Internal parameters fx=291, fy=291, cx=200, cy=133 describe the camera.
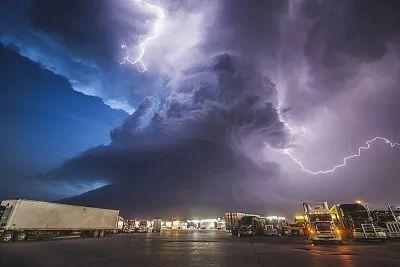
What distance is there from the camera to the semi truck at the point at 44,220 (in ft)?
92.2

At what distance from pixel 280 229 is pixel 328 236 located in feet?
114

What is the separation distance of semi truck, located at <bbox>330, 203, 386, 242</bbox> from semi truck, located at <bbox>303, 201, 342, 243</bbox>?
4.85 ft

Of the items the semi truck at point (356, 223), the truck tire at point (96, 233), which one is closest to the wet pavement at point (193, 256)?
the semi truck at point (356, 223)

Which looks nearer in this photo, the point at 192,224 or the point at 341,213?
the point at 341,213

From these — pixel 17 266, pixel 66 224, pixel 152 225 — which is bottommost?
pixel 17 266

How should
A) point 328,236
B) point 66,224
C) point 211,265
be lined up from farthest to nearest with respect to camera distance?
point 66,224
point 328,236
point 211,265

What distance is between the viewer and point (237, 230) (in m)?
48.3

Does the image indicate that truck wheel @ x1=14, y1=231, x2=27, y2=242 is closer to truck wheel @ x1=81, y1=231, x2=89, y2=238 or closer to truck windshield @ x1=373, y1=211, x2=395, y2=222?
truck wheel @ x1=81, y1=231, x2=89, y2=238

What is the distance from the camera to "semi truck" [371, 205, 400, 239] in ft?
101

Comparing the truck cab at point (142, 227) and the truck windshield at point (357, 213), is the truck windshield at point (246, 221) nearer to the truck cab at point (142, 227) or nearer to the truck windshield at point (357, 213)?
the truck windshield at point (357, 213)

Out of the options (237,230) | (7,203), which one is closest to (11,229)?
(7,203)

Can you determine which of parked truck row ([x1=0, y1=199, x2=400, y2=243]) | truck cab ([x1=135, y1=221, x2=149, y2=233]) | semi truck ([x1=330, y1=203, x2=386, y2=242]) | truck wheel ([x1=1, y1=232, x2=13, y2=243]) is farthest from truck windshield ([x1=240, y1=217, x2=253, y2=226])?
truck cab ([x1=135, y1=221, x2=149, y2=233])

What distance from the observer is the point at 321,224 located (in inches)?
1026

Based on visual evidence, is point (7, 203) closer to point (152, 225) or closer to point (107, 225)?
point (107, 225)
